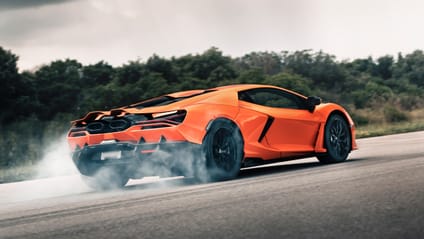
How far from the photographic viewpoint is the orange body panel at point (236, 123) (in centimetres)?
988

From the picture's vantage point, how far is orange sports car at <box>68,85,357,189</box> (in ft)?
32.3

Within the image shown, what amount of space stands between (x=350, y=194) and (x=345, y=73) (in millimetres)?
51106

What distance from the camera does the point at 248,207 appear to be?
7.49m

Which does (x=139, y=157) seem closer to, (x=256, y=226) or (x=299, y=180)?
(x=299, y=180)

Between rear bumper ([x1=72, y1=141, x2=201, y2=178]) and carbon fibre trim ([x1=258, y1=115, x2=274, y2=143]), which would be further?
carbon fibre trim ([x1=258, y1=115, x2=274, y2=143])

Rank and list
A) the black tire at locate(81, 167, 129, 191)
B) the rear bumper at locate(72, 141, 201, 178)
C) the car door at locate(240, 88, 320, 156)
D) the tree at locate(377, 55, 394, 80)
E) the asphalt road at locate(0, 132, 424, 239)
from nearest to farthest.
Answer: the asphalt road at locate(0, 132, 424, 239), the rear bumper at locate(72, 141, 201, 178), the black tire at locate(81, 167, 129, 191), the car door at locate(240, 88, 320, 156), the tree at locate(377, 55, 394, 80)

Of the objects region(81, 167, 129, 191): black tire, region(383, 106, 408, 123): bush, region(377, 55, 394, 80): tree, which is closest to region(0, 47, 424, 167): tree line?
region(383, 106, 408, 123): bush

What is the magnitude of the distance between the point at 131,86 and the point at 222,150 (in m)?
30.9

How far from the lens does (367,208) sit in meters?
7.10

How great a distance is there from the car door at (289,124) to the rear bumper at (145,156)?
143 cm

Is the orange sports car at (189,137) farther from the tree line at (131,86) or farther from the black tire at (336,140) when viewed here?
the tree line at (131,86)

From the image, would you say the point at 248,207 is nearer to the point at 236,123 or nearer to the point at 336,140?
the point at 236,123

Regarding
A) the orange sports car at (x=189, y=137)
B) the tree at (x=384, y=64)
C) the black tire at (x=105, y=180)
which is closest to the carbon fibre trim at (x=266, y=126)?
the orange sports car at (x=189, y=137)

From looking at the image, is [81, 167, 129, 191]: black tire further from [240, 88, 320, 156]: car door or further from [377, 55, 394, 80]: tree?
[377, 55, 394, 80]: tree
